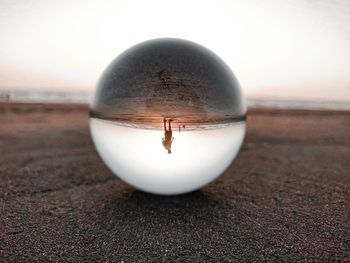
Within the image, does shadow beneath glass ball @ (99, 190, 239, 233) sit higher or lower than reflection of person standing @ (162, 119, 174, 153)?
lower

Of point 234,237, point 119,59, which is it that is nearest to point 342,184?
point 234,237

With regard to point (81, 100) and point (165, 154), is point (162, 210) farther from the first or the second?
point (81, 100)

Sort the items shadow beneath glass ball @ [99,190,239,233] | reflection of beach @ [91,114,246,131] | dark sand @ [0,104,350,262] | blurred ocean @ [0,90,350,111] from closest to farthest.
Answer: dark sand @ [0,104,350,262], reflection of beach @ [91,114,246,131], shadow beneath glass ball @ [99,190,239,233], blurred ocean @ [0,90,350,111]

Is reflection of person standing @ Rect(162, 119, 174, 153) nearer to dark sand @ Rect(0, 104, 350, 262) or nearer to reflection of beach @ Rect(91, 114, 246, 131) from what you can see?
Result: reflection of beach @ Rect(91, 114, 246, 131)

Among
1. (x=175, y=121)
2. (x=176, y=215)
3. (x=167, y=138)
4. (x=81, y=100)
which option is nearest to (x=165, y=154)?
(x=167, y=138)

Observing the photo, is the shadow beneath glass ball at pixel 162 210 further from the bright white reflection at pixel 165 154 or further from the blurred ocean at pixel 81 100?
the blurred ocean at pixel 81 100

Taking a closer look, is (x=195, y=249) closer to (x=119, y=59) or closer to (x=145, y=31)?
(x=119, y=59)

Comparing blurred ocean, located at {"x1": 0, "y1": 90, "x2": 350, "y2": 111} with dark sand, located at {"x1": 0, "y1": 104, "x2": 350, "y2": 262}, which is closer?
dark sand, located at {"x1": 0, "y1": 104, "x2": 350, "y2": 262}

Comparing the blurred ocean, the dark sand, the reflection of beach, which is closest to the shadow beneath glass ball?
the dark sand
